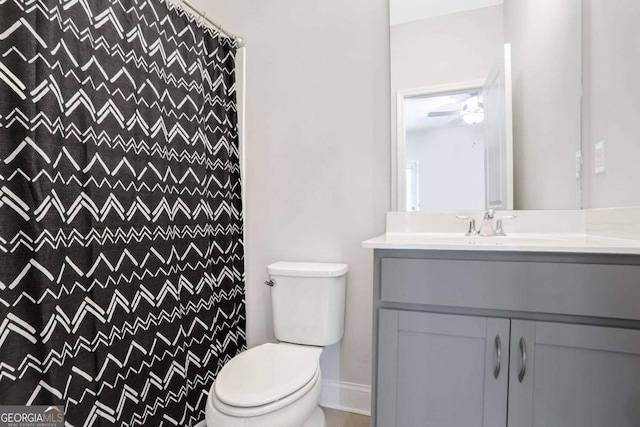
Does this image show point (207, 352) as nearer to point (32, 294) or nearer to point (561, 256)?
point (32, 294)

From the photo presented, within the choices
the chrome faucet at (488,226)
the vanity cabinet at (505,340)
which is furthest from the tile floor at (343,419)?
the chrome faucet at (488,226)

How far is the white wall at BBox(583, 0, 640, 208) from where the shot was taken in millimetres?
1117

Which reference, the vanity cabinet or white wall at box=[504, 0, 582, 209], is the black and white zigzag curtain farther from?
white wall at box=[504, 0, 582, 209]

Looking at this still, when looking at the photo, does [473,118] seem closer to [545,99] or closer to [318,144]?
[545,99]

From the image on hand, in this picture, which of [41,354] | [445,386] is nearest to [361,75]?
[445,386]

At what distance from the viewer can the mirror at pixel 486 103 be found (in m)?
1.46

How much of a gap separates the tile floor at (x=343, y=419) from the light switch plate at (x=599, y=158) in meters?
1.50

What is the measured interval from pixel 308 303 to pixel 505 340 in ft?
2.86

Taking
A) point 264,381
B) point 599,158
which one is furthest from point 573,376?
point 264,381

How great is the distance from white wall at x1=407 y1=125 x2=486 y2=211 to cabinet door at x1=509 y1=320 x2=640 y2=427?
699mm

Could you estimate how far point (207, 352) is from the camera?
168cm

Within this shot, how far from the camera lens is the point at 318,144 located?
71.6 inches

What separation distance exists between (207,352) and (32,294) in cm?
86
